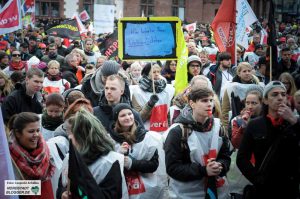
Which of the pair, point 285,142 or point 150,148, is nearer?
point 285,142

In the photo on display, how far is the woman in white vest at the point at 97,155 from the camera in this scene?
3.88 m

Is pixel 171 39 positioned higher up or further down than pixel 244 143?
higher up

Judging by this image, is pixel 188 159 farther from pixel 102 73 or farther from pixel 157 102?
pixel 157 102

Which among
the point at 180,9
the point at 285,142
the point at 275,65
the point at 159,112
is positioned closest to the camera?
the point at 285,142

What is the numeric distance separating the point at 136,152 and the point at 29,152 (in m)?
0.94

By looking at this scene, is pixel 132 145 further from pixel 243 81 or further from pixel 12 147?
pixel 243 81

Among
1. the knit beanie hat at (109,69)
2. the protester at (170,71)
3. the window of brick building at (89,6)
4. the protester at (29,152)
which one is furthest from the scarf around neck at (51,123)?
the window of brick building at (89,6)

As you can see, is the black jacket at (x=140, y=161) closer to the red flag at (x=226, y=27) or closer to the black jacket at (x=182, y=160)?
the black jacket at (x=182, y=160)

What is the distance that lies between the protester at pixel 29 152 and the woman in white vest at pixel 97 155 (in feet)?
1.15

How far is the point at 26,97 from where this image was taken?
6449 millimetres

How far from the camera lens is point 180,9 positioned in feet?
156

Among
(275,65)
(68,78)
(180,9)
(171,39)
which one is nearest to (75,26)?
(68,78)

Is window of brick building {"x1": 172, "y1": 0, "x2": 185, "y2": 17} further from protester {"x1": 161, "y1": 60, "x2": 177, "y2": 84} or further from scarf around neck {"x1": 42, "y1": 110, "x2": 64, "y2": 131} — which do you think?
scarf around neck {"x1": 42, "y1": 110, "x2": 64, "y2": 131}

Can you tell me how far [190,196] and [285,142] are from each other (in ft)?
3.46
